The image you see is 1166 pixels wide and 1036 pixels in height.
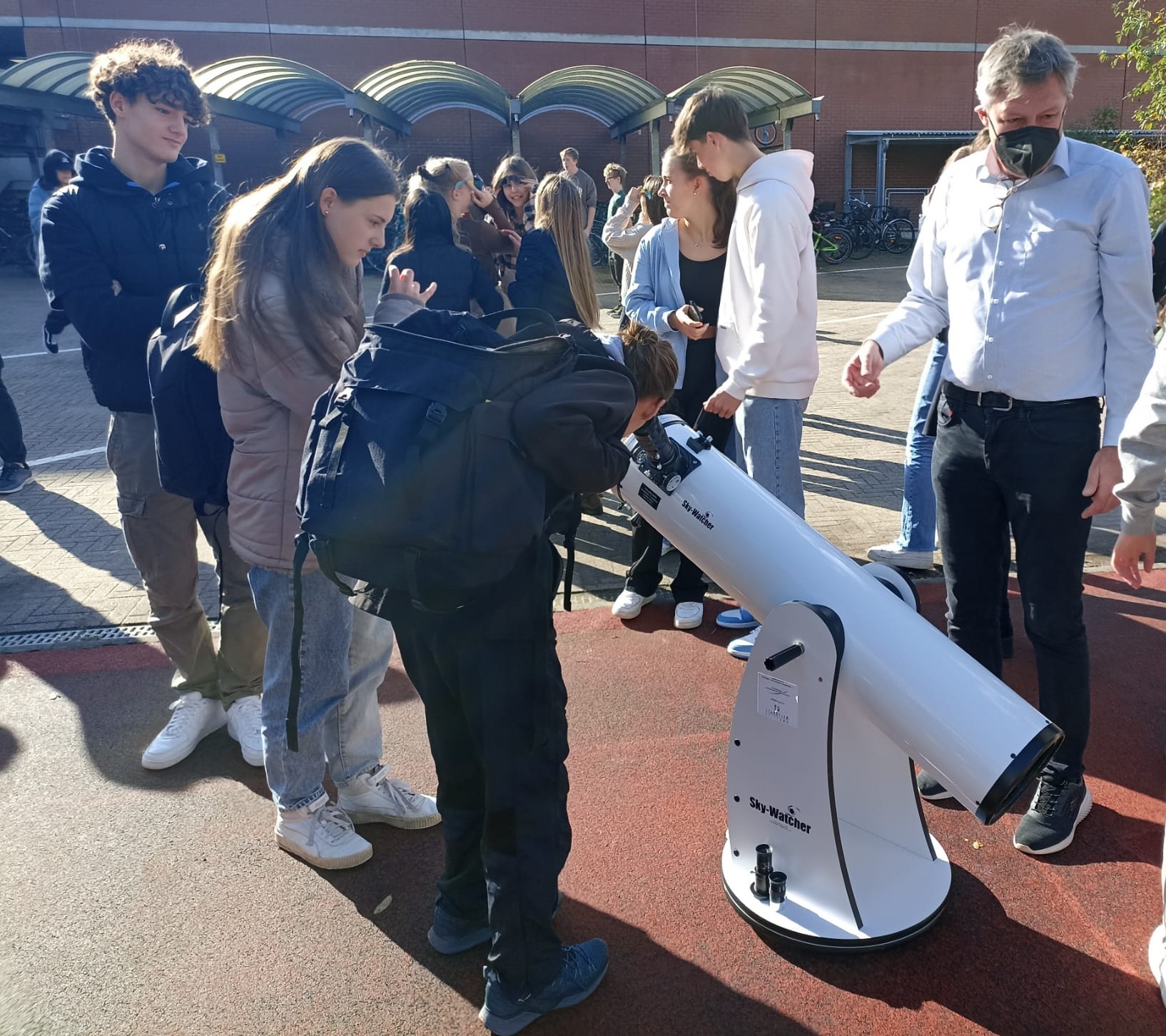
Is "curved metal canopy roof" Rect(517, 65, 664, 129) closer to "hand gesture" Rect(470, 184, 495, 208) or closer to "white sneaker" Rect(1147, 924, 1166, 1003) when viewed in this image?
"hand gesture" Rect(470, 184, 495, 208)

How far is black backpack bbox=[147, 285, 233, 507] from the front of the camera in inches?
97.1

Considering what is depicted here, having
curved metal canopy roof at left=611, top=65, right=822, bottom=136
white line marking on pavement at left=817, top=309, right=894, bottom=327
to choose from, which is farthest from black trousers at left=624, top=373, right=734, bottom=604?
curved metal canopy roof at left=611, top=65, right=822, bottom=136

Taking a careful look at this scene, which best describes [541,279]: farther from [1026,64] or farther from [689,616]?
[1026,64]

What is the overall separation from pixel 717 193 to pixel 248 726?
270 centimetres

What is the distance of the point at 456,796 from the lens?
221 centimetres

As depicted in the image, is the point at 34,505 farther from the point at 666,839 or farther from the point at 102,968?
the point at 666,839

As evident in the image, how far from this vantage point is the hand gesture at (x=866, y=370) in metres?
2.69

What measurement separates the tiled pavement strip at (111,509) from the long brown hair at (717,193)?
1.77 metres

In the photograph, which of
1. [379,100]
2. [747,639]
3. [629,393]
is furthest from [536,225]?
[379,100]

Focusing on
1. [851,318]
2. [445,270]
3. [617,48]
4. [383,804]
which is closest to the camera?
[383,804]

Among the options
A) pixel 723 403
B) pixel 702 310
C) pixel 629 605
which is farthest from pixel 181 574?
pixel 702 310

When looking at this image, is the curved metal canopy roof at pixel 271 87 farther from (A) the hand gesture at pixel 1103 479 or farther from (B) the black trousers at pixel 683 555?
(A) the hand gesture at pixel 1103 479

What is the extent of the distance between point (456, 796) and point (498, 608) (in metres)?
0.62

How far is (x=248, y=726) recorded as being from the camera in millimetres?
3262
